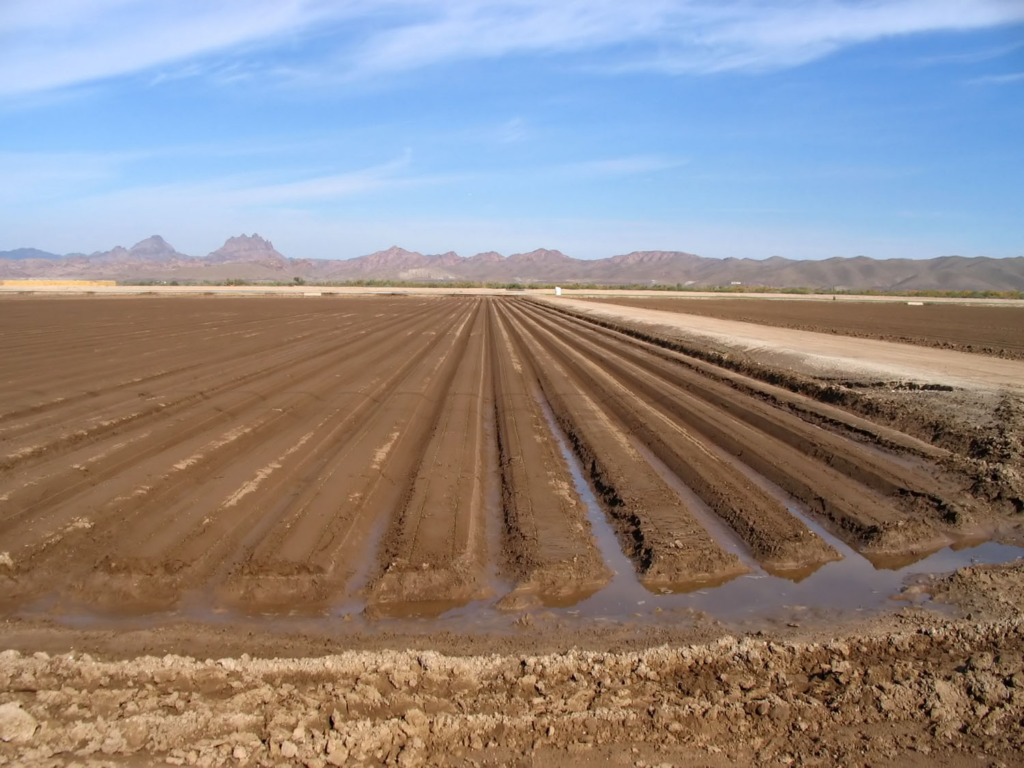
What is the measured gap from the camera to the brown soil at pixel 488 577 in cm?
371

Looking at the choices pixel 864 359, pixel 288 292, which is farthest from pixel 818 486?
pixel 288 292

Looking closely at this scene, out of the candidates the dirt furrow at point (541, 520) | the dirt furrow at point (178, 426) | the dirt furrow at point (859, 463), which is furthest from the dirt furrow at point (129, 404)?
the dirt furrow at point (859, 463)

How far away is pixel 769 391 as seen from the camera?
1425 centimetres

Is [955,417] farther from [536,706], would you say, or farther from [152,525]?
[152,525]

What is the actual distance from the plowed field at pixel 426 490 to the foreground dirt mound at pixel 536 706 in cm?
103

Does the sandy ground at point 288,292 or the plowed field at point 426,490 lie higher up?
the sandy ground at point 288,292

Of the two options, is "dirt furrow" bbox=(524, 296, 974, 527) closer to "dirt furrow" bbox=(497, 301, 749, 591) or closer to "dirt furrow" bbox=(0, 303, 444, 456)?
"dirt furrow" bbox=(497, 301, 749, 591)

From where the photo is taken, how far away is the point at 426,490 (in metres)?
7.70

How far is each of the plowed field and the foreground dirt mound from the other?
103cm

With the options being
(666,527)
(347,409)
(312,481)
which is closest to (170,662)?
(312,481)

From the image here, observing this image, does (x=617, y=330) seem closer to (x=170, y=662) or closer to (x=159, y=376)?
(x=159, y=376)

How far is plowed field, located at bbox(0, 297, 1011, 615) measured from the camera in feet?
18.8

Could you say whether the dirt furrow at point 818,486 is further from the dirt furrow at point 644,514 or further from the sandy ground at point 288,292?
the sandy ground at point 288,292

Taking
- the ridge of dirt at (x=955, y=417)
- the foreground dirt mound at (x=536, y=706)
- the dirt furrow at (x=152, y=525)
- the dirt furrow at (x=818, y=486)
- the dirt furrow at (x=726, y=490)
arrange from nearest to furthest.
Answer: the foreground dirt mound at (x=536, y=706), the dirt furrow at (x=152, y=525), the dirt furrow at (x=726, y=490), the dirt furrow at (x=818, y=486), the ridge of dirt at (x=955, y=417)
